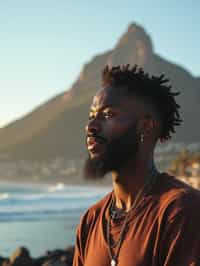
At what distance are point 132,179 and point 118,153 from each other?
12cm

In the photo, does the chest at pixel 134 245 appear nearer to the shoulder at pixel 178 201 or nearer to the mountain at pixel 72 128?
the shoulder at pixel 178 201

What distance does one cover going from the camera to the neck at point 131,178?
2082 millimetres

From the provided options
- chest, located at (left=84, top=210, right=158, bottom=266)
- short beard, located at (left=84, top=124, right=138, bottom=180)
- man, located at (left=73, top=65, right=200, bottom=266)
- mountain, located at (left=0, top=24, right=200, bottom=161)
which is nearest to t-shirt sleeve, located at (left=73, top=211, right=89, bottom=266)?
man, located at (left=73, top=65, right=200, bottom=266)

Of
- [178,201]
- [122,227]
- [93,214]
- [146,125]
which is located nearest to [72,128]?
[93,214]

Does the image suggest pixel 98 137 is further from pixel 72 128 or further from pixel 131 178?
pixel 72 128

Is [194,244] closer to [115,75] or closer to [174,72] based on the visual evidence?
[115,75]

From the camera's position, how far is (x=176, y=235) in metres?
1.78

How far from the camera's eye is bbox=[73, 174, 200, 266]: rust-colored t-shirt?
1.76 metres

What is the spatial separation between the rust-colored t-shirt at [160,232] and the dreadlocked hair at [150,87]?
10.0 inches

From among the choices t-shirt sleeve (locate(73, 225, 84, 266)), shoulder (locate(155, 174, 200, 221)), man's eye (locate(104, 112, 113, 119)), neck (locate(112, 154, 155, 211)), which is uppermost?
man's eye (locate(104, 112, 113, 119))

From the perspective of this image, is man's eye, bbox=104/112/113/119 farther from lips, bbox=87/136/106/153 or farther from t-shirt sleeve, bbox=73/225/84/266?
t-shirt sleeve, bbox=73/225/84/266

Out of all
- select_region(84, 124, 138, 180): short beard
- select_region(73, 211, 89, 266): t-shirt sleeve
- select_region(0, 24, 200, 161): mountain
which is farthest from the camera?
select_region(0, 24, 200, 161): mountain

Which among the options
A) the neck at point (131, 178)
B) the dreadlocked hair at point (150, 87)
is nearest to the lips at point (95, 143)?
the neck at point (131, 178)

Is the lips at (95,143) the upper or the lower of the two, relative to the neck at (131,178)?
upper
